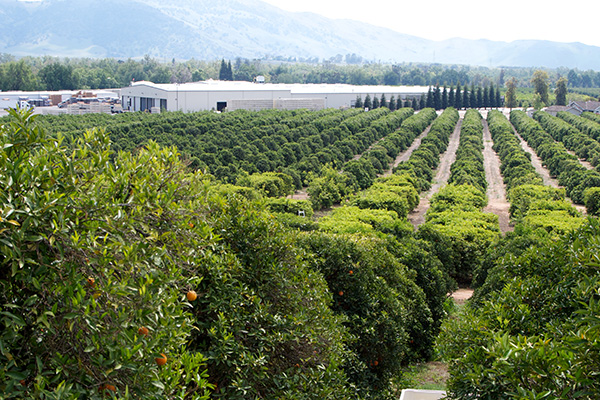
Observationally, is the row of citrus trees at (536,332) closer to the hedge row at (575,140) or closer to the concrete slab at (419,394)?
the concrete slab at (419,394)

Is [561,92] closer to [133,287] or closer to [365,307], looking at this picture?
[365,307]

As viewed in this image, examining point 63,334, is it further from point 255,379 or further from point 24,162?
point 255,379

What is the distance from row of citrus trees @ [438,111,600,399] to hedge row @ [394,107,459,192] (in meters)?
28.3

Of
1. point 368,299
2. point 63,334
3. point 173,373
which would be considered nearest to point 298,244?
point 368,299

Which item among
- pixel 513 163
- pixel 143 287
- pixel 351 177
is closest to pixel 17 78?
pixel 351 177

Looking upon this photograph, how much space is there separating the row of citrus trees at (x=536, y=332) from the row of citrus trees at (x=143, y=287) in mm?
1842

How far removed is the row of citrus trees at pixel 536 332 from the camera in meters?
5.48

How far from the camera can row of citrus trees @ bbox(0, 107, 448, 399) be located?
13.7 ft

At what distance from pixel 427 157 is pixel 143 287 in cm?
4702

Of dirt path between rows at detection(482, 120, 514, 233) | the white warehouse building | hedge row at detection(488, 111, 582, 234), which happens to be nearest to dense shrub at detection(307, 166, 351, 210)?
dirt path between rows at detection(482, 120, 514, 233)

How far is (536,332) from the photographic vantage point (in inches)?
307

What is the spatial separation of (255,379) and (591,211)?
34299 millimetres

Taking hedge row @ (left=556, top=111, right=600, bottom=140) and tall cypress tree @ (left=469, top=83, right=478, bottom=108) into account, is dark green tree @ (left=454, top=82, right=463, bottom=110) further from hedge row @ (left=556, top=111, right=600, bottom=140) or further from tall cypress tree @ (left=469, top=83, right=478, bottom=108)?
hedge row @ (left=556, top=111, right=600, bottom=140)

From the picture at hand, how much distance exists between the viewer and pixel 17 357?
409 cm
